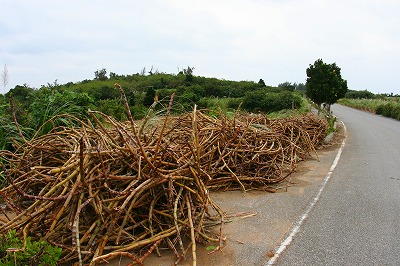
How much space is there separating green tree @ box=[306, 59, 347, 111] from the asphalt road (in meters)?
12.7

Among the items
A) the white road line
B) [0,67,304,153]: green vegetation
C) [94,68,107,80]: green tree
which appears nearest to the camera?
the white road line

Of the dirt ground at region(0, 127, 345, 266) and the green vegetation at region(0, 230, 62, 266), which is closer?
the green vegetation at region(0, 230, 62, 266)

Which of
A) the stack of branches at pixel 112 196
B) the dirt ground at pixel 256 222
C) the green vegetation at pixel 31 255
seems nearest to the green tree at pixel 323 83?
the dirt ground at pixel 256 222

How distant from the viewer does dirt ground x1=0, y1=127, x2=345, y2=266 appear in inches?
158

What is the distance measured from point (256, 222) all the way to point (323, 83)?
59.0 ft

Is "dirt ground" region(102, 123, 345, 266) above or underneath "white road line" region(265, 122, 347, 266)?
underneath

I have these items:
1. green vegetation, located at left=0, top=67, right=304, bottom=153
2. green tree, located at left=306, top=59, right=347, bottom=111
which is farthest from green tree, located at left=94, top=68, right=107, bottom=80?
green tree, located at left=306, top=59, right=347, bottom=111

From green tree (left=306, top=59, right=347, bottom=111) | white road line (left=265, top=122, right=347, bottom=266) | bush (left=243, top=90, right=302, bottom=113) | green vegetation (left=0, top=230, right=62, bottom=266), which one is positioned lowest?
white road line (left=265, top=122, right=347, bottom=266)

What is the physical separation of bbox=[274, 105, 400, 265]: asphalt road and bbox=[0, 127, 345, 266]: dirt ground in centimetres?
25

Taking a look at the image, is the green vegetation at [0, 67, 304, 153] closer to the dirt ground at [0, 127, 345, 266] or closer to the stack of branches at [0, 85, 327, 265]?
the stack of branches at [0, 85, 327, 265]

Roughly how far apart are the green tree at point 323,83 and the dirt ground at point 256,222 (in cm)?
1380

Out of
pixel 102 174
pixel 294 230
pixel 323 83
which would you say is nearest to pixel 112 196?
pixel 102 174

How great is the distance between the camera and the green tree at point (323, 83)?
21.3 metres

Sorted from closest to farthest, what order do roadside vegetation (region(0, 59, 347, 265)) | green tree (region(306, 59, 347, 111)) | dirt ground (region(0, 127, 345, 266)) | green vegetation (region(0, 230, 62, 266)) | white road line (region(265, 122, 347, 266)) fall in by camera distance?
1. green vegetation (region(0, 230, 62, 266))
2. roadside vegetation (region(0, 59, 347, 265))
3. dirt ground (region(0, 127, 345, 266))
4. white road line (region(265, 122, 347, 266))
5. green tree (region(306, 59, 347, 111))
